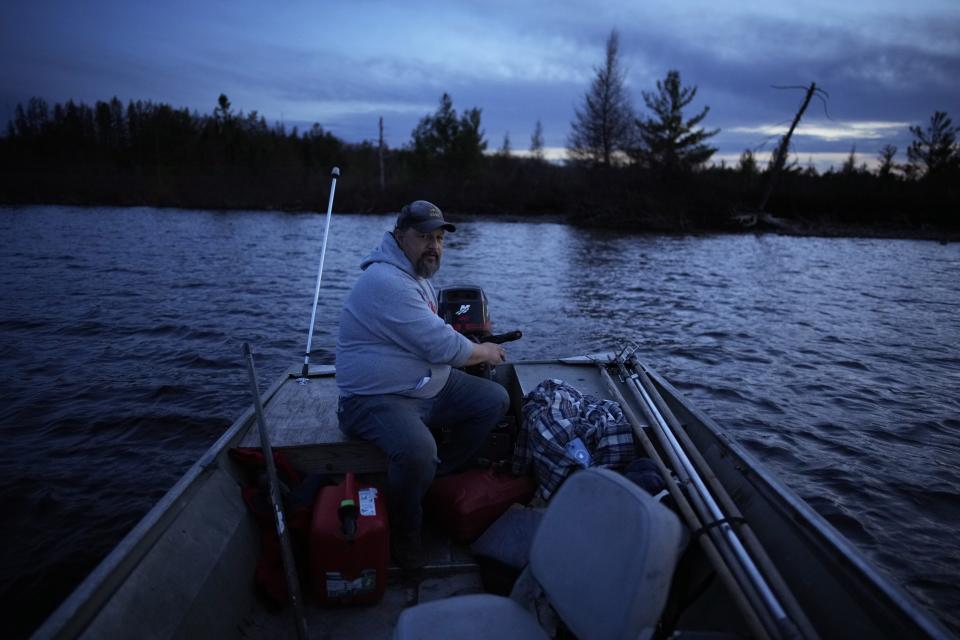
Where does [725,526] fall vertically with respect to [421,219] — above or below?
below

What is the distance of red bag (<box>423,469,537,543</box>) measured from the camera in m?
3.24

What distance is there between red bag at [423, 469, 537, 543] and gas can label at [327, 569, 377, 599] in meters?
0.65

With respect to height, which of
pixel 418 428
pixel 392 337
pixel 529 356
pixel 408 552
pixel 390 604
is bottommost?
pixel 529 356

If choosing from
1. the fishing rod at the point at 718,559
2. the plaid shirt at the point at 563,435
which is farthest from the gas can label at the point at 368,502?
the fishing rod at the point at 718,559

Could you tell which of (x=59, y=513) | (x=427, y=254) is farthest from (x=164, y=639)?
(x=59, y=513)

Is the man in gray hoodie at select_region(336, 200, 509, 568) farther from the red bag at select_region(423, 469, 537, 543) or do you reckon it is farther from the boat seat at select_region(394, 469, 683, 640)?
the boat seat at select_region(394, 469, 683, 640)

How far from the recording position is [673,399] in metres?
4.07

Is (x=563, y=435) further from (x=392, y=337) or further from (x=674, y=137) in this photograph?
(x=674, y=137)

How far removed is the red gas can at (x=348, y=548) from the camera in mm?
2570

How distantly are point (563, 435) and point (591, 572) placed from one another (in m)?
1.72

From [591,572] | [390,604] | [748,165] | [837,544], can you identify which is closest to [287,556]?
[390,604]

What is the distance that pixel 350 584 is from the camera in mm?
2674

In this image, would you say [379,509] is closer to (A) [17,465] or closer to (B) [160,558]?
(B) [160,558]

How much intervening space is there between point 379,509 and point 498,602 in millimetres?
894
